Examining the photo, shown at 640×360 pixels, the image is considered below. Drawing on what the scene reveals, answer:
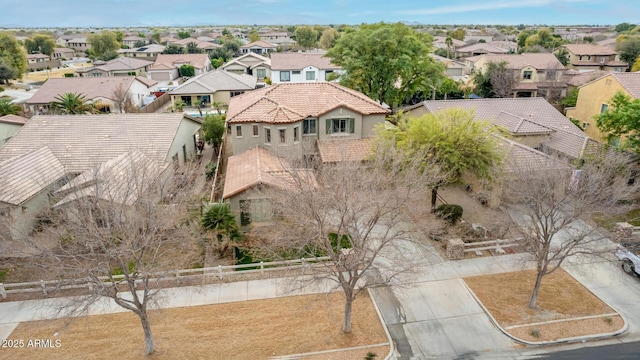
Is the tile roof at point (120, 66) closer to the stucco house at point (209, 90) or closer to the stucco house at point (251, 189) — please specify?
the stucco house at point (209, 90)

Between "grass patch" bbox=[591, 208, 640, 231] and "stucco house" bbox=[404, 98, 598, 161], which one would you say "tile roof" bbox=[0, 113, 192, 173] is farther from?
"grass patch" bbox=[591, 208, 640, 231]

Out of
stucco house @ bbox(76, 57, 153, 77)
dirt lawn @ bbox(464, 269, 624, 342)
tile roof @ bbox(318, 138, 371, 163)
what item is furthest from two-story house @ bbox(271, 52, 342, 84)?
dirt lawn @ bbox(464, 269, 624, 342)

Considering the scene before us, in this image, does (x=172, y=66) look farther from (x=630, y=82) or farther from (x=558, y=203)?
(x=558, y=203)

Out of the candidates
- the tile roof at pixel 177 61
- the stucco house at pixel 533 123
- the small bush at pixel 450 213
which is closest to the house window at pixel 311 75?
the tile roof at pixel 177 61

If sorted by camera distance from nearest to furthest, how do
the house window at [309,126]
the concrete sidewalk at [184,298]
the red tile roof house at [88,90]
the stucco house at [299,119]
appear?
the concrete sidewalk at [184,298] < the stucco house at [299,119] < the house window at [309,126] < the red tile roof house at [88,90]

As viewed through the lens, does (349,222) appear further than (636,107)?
No

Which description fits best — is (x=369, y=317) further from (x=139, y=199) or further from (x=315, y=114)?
(x=315, y=114)

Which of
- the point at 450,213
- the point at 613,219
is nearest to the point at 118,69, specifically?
the point at 450,213

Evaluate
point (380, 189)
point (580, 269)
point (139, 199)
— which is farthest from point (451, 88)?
point (139, 199)
